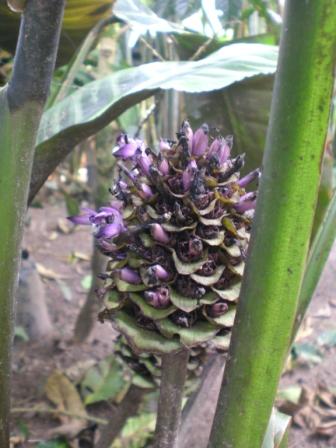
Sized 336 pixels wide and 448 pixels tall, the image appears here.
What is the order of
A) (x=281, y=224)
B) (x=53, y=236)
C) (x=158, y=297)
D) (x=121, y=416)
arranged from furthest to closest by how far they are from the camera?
1. (x=53, y=236)
2. (x=121, y=416)
3. (x=158, y=297)
4. (x=281, y=224)

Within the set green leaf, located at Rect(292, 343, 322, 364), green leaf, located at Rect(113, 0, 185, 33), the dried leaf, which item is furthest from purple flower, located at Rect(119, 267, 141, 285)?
green leaf, located at Rect(292, 343, 322, 364)

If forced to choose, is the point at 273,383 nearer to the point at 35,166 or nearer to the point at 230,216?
the point at 230,216

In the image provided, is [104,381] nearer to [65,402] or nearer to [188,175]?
[65,402]

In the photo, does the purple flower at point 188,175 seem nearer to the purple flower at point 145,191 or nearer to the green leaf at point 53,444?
the purple flower at point 145,191

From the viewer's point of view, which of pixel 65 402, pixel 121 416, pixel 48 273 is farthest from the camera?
pixel 48 273

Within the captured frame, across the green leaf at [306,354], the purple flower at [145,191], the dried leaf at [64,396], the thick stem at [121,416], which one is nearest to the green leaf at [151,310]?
the purple flower at [145,191]

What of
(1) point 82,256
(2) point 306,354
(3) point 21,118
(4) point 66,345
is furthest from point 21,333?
(3) point 21,118
